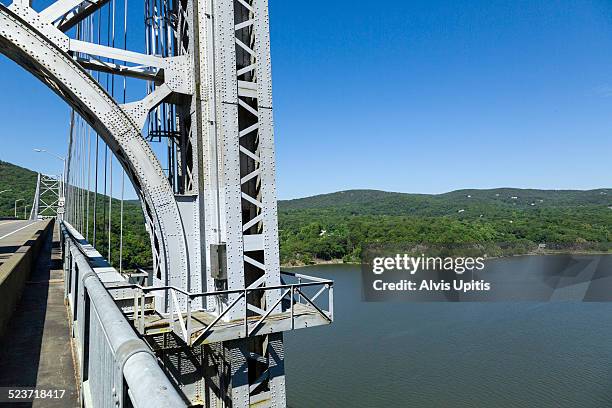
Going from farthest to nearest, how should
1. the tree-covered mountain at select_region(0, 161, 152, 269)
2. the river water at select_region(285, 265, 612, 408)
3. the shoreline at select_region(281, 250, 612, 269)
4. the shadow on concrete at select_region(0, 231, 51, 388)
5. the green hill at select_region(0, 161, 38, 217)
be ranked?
the green hill at select_region(0, 161, 38, 217), the shoreline at select_region(281, 250, 612, 269), the tree-covered mountain at select_region(0, 161, 152, 269), the river water at select_region(285, 265, 612, 408), the shadow on concrete at select_region(0, 231, 51, 388)

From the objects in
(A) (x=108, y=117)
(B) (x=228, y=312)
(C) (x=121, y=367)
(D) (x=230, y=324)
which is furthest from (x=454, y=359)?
(C) (x=121, y=367)

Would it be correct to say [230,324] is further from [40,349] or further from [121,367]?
[121,367]

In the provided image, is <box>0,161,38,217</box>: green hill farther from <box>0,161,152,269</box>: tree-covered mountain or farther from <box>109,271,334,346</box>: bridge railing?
<box>109,271,334,346</box>: bridge railing

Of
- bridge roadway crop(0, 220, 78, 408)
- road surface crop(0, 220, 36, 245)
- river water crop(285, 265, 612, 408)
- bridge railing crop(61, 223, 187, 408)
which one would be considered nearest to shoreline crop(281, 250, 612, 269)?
river water crop(285, 265, 612, 408)

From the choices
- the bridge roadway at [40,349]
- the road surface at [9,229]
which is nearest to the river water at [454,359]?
the bridge roadway at [40,349]

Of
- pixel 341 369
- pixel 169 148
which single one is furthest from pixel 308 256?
pixel 169 148

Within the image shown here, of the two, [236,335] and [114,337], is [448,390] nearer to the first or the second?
[236,335]
